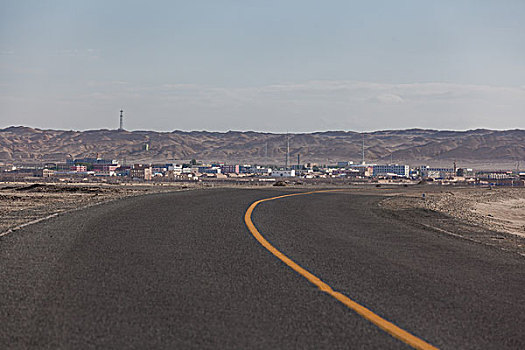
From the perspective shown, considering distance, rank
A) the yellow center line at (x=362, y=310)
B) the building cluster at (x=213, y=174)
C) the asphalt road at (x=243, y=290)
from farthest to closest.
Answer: the building cluster at (x=213, y=174) → the asphalt road at (x=243, y=290) → the yellow center line at (x=362, y=310)

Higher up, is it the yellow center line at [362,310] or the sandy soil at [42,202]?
the yellow center line at [362,310]

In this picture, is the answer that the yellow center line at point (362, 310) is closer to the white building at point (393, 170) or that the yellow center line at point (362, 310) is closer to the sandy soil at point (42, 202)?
the sandy soil at point (42, 202)

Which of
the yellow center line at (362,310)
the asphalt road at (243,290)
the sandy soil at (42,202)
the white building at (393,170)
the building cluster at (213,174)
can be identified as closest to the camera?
the yellow center line at (362,310)

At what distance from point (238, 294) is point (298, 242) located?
457cm

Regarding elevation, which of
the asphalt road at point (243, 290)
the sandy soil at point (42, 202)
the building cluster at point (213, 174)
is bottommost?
→ the building cluster at point (213, 174)

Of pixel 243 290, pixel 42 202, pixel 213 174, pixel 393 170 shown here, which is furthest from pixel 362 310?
pixel 393 170

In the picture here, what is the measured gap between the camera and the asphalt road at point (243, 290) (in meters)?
5.18

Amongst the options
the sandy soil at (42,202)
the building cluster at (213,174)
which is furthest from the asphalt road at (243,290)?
the building cluster at (213,174)

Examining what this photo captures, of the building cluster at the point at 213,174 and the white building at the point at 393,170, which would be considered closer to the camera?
the building cluster at the point at 213,174

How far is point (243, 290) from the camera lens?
6859mm

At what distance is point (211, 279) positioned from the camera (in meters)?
7.47

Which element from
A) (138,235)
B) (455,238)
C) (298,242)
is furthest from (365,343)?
(455,238)

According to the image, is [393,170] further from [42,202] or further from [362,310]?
[362,310]

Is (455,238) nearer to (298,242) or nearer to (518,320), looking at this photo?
(298,242)
